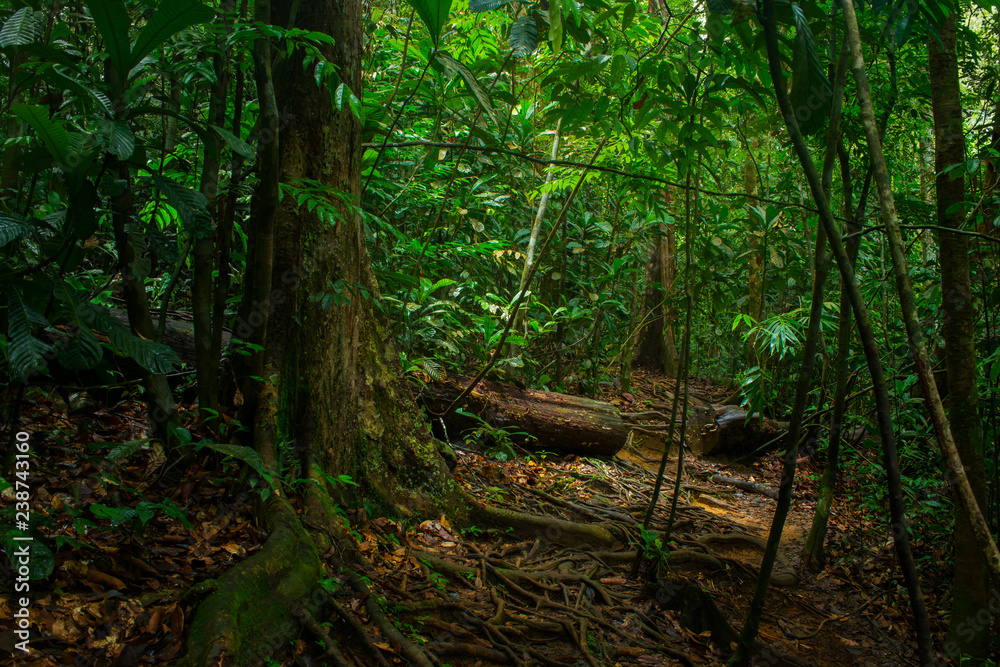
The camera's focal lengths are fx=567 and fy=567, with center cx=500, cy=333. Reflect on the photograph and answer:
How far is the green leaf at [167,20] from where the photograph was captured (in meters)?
1.65

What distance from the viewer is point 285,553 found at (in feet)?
6.99

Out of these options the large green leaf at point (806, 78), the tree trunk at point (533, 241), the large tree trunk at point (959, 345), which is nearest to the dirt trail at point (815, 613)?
the large tree trunk at point (959, 345)

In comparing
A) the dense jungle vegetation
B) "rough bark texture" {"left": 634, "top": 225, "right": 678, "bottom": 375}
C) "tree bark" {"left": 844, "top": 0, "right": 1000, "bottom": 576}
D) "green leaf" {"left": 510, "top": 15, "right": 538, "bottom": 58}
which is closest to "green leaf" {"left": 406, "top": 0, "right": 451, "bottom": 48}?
the dense jungle vegetation

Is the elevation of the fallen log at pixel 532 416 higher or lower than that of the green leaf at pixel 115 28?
→ lower

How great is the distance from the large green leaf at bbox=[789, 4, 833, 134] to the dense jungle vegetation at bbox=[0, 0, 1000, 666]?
0.01 metres

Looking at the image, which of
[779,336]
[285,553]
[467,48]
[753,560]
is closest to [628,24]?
[467,48]

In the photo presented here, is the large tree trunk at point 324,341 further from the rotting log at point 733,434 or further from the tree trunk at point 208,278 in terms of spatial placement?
the rotting log at point 733,434

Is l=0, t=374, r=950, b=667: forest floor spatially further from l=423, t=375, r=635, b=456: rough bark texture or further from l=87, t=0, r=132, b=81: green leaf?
l=87, t=0, r=132, b=81: green leaf

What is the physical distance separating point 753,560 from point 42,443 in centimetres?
449

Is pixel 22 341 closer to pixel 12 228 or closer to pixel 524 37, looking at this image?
pixel 12 228

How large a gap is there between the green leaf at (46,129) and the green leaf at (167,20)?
0.29m

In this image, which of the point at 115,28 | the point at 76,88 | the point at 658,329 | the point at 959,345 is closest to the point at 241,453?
the point at 76,88

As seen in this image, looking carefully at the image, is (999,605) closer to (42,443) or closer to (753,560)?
(753,560)

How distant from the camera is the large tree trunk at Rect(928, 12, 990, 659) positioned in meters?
2.54
